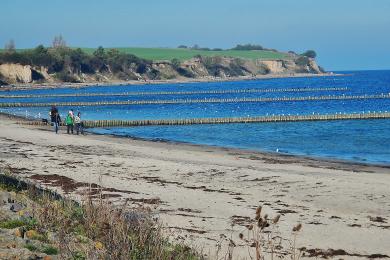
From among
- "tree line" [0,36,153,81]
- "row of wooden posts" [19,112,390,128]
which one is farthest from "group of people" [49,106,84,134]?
"tree line" [0,36,153,81]

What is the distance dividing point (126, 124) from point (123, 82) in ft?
484

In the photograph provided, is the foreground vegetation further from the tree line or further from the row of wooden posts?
the tree line

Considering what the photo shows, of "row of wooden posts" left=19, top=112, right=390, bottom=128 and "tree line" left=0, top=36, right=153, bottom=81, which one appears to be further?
"tree line" left=0, top=36, right=153, bottom=81

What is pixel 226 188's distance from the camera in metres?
18.5

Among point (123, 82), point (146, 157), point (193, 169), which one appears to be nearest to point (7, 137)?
point (146, 157)

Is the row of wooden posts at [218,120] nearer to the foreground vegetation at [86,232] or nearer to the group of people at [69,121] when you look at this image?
the group of people at [69,121]

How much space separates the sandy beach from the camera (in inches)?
499

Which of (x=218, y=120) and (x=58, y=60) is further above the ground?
(x=58, y=60)

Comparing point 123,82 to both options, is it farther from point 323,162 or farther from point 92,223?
point 92,223

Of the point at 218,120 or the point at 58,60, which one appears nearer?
the point at 218,120

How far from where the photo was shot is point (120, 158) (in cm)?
2594

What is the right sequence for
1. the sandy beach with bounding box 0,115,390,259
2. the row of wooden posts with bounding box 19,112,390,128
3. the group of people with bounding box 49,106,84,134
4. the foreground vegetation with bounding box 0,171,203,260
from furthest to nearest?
the row of wooden posts with bounding box 19,112,390,128
the group of people with bounding box 49,106,84,134
the sandy beach with bounding box 0,115,390,259
the foreground vegetation with bounding box 0,171,203,260

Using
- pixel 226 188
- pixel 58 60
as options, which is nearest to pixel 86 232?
pixel 226 188

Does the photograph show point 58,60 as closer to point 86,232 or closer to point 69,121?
point 69,121
